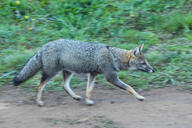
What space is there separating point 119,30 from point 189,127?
437cm

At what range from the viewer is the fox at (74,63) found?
5988mm

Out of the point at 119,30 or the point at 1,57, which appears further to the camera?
the point at 119,30

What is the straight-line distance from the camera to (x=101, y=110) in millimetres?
5691

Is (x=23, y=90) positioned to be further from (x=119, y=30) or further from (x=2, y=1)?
(x=2, y=1)

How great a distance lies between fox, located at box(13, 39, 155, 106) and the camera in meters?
5.99

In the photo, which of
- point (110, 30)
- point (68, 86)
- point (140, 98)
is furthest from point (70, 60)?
point (110, 30)

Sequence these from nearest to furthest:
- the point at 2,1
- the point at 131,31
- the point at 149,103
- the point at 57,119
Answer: the point at 57,119, the point at 149,103, the point at 131,31, the point at 2,1

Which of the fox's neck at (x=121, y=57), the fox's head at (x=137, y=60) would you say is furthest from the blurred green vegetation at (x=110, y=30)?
the fox's neck at (x=121, y=57)

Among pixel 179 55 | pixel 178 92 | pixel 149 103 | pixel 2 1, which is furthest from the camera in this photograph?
pixel 2 1

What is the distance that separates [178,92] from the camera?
6.42 meters

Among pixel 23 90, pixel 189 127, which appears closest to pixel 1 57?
pixel 23 90

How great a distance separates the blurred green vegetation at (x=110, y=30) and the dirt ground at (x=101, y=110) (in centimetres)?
49

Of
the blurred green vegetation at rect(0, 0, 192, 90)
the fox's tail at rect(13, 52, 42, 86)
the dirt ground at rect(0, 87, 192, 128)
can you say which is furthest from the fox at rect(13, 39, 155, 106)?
the blurred green vegetation at rect(0, 0, 192, 90)

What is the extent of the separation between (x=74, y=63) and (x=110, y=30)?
2.89 m
